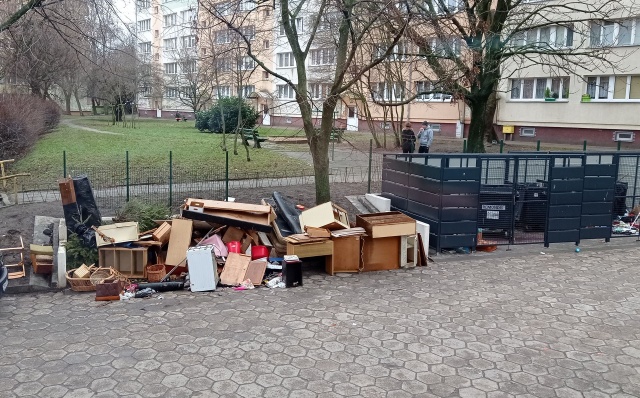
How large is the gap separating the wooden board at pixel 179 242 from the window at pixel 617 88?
26.3 m

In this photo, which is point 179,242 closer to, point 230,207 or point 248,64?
point 230,207

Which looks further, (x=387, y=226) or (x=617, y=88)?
(x=617, y=88)

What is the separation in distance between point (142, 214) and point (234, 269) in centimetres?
235

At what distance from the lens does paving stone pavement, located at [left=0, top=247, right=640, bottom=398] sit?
527cm

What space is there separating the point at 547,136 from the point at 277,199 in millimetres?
26727

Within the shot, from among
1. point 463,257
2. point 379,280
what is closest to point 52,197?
point 379,280

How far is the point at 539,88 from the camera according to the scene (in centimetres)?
3409

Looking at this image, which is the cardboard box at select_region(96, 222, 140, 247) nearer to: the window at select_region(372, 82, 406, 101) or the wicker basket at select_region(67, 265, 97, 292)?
the wicker basket at select_region(67, 265, 97, 292)

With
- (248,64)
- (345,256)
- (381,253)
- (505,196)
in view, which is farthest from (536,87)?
(345,256)

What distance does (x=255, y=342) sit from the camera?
626 centimetres

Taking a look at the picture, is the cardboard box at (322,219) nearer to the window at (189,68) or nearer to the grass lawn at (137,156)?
the grass lawn at (137,156)

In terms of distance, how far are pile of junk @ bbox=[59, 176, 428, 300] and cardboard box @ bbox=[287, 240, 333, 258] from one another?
15 mm

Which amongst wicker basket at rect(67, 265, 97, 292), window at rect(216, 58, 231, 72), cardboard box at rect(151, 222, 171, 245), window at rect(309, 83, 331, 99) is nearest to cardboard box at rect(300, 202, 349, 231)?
cardboard box at rect(151, 222, 171, 245)

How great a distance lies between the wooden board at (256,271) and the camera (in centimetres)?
841
